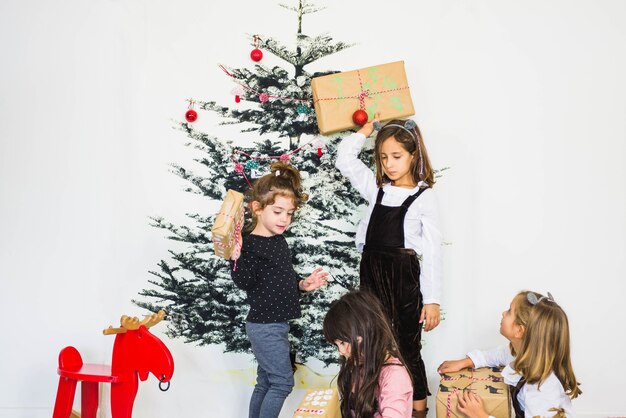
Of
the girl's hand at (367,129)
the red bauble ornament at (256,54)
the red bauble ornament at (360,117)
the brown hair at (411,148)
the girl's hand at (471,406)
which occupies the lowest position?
the girl's hand at (471,406)

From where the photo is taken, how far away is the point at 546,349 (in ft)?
7.85

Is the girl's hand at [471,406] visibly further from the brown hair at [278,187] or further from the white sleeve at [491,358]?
the brown hair at [278,187]

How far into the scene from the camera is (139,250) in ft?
10.5

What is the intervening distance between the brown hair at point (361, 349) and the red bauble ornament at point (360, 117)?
87 cm

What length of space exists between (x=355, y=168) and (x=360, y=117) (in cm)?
22

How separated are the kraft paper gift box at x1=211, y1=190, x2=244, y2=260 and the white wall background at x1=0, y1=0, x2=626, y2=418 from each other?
57 cm

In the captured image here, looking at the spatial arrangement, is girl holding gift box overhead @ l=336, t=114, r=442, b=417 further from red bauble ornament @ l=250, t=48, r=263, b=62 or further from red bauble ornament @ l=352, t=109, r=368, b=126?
red bauble ornament @ l=250, t=48, r=263, b=62

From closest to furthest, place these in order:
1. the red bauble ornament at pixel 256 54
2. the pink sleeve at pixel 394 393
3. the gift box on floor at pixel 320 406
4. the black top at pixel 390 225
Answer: the pink sleeve at pixel 394 393, the gift box on floor at pixel 320 406, the black top at pixel 390 225, the red bauble ornament at pixel 256 54

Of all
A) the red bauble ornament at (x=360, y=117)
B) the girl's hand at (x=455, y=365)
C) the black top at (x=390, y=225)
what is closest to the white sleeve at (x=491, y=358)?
the girl's hand at (x=455, y=365)

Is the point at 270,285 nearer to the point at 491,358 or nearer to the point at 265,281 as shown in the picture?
the point at 265,281

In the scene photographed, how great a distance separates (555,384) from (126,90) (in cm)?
221

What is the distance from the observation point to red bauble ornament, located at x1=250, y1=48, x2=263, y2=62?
311 centimetres

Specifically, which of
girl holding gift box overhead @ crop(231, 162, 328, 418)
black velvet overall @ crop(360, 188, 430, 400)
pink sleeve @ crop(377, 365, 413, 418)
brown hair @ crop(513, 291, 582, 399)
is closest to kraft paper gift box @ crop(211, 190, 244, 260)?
girl holding gift box overhead @ crop(231, 162, 328, 418)

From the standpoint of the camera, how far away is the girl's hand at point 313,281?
2.92 metres
